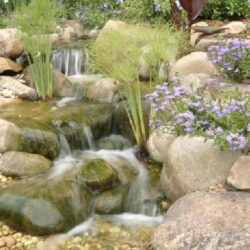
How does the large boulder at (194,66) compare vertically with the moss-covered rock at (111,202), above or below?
above

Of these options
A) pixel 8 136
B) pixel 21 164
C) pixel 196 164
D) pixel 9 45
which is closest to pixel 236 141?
pixel 196 164

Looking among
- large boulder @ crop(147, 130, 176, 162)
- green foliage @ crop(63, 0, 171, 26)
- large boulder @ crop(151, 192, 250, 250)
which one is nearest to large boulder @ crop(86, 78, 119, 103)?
large boulder @ crop(147, 130, 176, 162)

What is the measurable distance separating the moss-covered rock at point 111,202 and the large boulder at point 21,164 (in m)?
0.76

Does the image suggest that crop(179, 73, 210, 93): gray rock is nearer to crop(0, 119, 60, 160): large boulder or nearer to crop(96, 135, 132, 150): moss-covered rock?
crop(96, 135, 132, 150): moss-covered rock

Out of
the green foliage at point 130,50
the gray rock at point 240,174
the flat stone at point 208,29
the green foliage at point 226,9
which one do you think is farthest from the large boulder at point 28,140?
the green foliage at point 226,9

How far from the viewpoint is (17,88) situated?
21.3 ft

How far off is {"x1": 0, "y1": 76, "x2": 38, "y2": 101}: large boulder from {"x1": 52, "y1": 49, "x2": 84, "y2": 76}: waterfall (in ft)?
3.18

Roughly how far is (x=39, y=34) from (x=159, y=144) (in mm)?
2556

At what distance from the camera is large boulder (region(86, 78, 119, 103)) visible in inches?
238

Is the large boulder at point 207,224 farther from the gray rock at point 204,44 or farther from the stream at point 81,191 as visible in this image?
the gray rock at point 204,44

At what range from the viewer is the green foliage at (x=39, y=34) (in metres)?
5.83

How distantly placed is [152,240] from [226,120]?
1191mm

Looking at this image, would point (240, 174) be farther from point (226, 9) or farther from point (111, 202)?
point (226, 9)

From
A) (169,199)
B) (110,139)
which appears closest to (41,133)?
(110,139)
